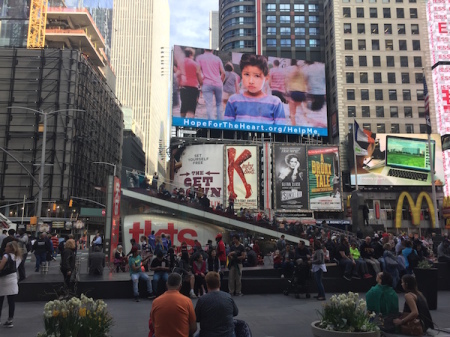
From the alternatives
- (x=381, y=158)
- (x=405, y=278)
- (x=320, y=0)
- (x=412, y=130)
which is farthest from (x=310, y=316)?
(x=320, y=0)

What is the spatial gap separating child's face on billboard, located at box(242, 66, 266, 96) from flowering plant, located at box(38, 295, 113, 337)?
194 feet

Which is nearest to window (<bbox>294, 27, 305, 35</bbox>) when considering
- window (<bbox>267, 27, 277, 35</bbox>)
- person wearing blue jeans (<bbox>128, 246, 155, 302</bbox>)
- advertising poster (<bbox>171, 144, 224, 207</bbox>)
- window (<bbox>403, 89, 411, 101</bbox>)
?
window (<bbox>267, 27, 277, 35</bbox>)

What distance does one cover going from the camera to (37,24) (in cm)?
6938

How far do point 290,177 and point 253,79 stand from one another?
16923 mm

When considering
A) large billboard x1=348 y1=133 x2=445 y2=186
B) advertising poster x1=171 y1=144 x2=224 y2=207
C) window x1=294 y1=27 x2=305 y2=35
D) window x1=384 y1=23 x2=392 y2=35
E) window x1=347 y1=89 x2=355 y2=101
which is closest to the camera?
advertising poster x1=171 y1=144 x2=224 y2=207

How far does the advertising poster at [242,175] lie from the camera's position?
56.3 meters

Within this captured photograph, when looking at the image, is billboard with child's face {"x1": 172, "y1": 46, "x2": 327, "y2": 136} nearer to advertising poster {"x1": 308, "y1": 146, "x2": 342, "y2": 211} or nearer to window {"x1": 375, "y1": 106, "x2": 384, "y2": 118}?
advertising poster {"x1": 308, "y1": 146, "x2": 342, "y2": 211}

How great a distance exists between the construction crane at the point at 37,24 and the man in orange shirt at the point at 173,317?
243ft

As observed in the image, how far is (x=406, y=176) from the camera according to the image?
59.9 m

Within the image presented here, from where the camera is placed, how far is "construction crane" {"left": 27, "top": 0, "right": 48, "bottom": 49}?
68.8 metres

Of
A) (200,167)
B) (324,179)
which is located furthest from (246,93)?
(324,179)

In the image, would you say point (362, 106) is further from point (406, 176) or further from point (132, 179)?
point (132, 179)

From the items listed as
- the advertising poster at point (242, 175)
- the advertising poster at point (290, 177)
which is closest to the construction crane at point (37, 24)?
the advertising poster at point (242, 175)

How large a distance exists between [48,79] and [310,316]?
192 feet
